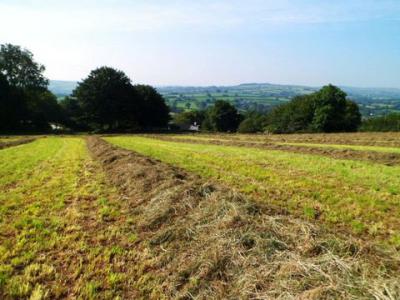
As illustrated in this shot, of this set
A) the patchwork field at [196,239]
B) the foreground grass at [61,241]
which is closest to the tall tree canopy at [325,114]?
the patchwork field at [196,239]

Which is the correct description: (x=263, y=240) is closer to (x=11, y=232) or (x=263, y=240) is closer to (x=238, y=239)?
(x=238, y=239)

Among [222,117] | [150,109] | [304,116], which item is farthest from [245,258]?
[222,117]

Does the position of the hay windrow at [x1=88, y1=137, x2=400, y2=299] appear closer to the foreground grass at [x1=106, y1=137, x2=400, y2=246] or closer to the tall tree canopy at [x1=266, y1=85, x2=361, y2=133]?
the foreground grass at [x1=106, y1=137, x2=400, y2=246]

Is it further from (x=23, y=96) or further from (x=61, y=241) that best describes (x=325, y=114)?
(x=61, y=241)

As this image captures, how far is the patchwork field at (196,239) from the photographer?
4.56m

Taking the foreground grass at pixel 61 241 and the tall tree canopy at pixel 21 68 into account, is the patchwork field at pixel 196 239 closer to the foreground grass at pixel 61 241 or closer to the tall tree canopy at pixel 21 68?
the foreground grass at pixel 61 241

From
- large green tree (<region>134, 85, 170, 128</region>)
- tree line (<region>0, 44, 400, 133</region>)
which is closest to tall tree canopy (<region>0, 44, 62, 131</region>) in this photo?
tree line (<region>0, 44, 400, 133</region>)

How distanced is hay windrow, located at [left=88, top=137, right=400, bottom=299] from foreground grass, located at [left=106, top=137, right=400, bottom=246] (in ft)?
6.86

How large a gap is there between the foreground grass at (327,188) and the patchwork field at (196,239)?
54 mm

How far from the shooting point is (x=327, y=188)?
38.0ft

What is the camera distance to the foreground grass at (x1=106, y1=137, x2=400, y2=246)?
27.1 ft

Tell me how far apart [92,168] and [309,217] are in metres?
11.4

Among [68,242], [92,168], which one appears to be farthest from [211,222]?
[92,168]

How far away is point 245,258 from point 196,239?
1.37 m
